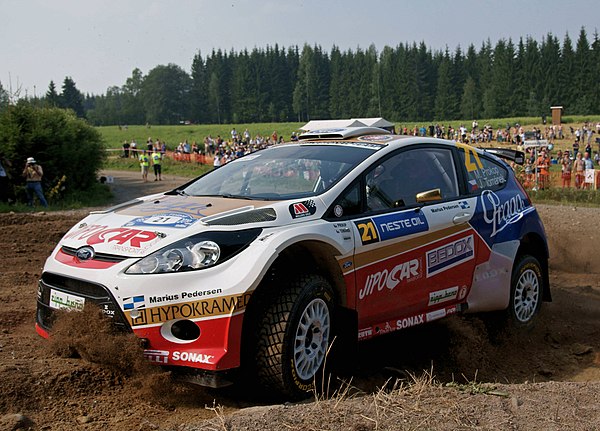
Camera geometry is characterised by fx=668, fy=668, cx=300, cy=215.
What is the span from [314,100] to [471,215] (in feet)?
397

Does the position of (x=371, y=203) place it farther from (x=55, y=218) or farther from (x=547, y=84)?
(x=547, y=84)

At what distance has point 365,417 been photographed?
3428 millimetres

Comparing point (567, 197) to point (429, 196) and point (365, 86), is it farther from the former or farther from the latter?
point (365, 86)

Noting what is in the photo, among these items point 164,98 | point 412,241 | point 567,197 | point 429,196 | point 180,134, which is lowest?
point 567,197

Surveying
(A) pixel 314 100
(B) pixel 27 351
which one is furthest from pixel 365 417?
(A) pixel 314 100

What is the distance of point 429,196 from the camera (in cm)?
545

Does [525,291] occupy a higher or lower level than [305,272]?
lower

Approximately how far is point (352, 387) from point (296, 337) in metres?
0.47

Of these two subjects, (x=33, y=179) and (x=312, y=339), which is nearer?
(x=312, y=339)

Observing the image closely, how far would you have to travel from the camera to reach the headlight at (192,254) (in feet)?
13.6

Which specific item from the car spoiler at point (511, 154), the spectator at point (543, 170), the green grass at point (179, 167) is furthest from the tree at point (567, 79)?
the car spoiler at point (511, 154)

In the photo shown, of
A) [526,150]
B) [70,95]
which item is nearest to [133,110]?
[70,95]

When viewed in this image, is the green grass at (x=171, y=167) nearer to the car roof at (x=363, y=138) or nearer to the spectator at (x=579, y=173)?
the spectator at (x=579, y=173)

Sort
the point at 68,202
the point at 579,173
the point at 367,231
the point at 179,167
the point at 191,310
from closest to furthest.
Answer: the point at 191,310 → the point at 367,231 → the point at 68,202 → the point at 579,173 → the point at 179,167
